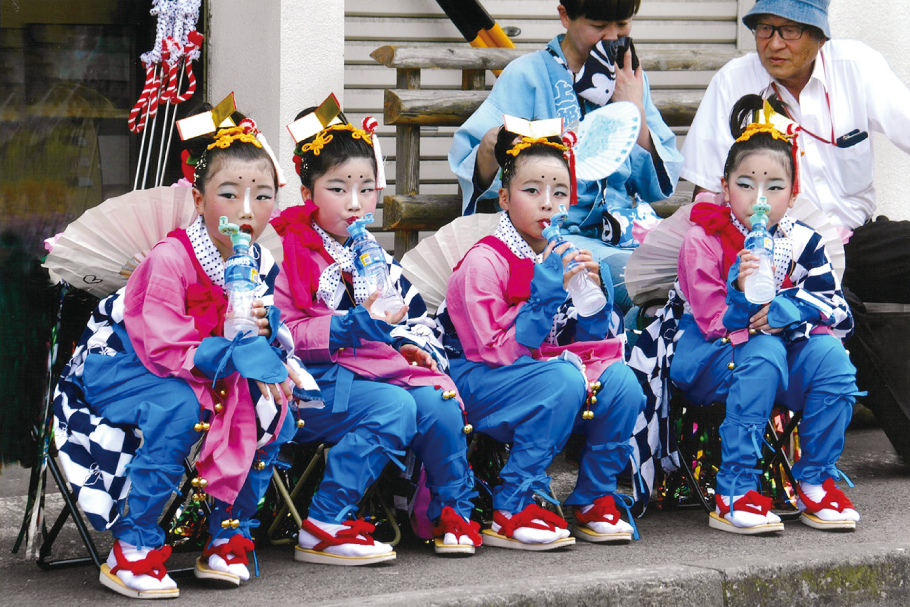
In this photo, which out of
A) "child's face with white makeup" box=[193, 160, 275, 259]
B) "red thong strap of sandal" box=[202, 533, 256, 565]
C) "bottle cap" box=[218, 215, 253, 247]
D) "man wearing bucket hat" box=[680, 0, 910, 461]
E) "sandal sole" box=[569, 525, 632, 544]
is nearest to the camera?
"bottle cap" box=[218, 215, 253, 247]

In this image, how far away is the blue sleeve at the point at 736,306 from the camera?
4.34m

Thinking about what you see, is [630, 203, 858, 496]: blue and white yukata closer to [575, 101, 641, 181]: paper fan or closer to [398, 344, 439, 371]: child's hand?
[575, 101, 641, 181]: paper fan

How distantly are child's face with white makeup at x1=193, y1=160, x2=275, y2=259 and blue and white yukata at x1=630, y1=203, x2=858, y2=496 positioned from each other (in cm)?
171

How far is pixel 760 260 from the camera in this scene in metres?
4.28

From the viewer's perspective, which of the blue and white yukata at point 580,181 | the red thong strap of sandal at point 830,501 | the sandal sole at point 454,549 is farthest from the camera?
the blue and white yukata at point 580,181

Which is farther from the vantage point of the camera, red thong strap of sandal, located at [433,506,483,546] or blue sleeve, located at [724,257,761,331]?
blue sleeve, located at [724,257,761,331]

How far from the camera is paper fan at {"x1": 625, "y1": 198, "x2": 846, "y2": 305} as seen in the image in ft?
15.5

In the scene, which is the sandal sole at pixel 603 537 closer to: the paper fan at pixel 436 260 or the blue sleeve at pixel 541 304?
the blue sleeve at pixel 541 304

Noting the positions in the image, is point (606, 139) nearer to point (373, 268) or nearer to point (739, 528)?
point (373, 268)

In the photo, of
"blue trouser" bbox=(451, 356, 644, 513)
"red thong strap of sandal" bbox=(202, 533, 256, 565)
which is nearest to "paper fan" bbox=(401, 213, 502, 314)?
"blue trouser" bbox=(451, 356, 644, 513)

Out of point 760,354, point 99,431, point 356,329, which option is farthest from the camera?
point 760,354

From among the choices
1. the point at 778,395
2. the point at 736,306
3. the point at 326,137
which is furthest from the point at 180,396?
the point at 778,395

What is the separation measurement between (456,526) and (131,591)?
1.13 meters

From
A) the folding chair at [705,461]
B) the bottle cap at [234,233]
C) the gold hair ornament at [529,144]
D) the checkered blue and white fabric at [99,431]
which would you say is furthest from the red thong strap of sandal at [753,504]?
the bottle cap at [234,233]
